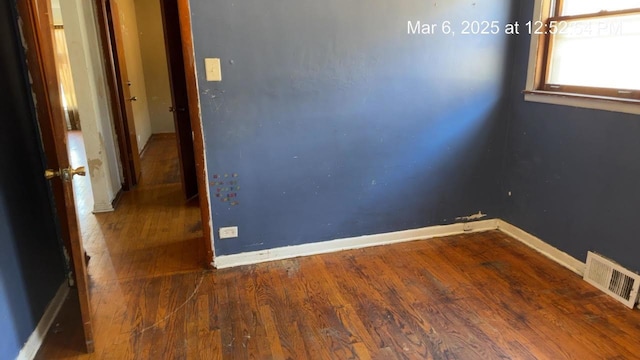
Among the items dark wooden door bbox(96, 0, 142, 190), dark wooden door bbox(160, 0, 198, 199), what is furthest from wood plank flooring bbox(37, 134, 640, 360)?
dark wooden door bbox(96, 0, 142, 190)

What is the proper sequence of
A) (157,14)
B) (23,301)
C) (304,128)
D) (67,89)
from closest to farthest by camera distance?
(23,301), (304,128), (157,14), (67,89)

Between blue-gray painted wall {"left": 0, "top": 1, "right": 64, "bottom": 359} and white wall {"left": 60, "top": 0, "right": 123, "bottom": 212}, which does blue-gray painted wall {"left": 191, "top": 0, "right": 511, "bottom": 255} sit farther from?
white wall {"left": 60, "top": 0, "right": 123, "bottom": 212}

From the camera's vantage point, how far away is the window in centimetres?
226

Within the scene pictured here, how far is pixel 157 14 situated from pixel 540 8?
20.7 feet

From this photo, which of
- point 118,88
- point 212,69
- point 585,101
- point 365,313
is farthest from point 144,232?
point 585,101

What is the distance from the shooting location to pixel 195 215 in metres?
3.71

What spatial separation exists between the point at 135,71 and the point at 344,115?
15.4 ft

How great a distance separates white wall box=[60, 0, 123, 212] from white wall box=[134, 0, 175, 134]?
10.7 feet

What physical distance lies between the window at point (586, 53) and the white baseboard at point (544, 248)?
95 centimetres

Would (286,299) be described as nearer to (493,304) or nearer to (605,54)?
(493,304)

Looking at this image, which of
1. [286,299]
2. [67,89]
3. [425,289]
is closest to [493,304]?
[425,289]

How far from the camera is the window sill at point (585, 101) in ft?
7.29

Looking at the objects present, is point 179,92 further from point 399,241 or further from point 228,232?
point 399,241

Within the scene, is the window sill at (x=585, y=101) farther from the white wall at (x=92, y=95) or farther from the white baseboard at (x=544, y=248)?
the white wall at (x=92, y=95)
